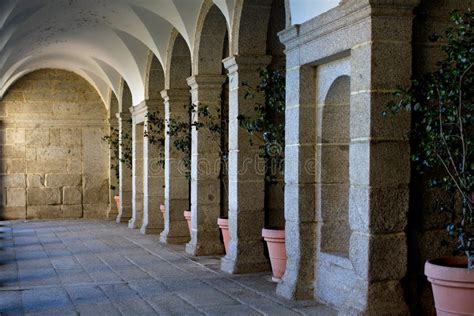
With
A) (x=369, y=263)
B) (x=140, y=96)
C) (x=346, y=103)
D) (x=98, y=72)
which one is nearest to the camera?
(x=369, y=263)

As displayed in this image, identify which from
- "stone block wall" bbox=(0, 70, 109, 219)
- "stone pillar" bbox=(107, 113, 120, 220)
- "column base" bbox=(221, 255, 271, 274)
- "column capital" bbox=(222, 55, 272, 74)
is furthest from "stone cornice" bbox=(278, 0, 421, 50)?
"stone block wall" bbox=(0, 70, 109, 219)

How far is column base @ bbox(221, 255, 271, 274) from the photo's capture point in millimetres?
6973

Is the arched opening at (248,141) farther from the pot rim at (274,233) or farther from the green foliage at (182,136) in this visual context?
the green foliage at (182,136)

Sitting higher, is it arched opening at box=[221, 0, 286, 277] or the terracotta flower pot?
arched opening at box=[221, 0, 286, 277]

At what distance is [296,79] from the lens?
5.59 m

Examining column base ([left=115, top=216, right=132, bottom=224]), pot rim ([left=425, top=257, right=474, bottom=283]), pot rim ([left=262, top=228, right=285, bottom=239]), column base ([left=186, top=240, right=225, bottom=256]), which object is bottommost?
column base ([left=115, top=216, right=132, bottom=224])

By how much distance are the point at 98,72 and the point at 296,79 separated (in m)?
9.65

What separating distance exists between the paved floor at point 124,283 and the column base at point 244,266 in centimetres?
16

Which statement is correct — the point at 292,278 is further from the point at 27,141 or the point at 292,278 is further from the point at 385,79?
the point at 27,141

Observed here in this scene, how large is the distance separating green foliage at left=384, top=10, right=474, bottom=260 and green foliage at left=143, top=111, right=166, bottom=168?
694cm

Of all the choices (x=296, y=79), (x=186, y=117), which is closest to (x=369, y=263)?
(x=296, y=79)

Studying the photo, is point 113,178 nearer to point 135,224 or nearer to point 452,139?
point 135,224

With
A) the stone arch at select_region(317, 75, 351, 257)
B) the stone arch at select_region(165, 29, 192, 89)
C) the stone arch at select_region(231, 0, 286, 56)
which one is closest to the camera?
the stone arch at select_region(317, 75, 351, 257)

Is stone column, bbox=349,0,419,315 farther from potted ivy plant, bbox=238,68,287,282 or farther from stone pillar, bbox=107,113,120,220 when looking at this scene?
stone pillar, bbox=107,113,120,220
